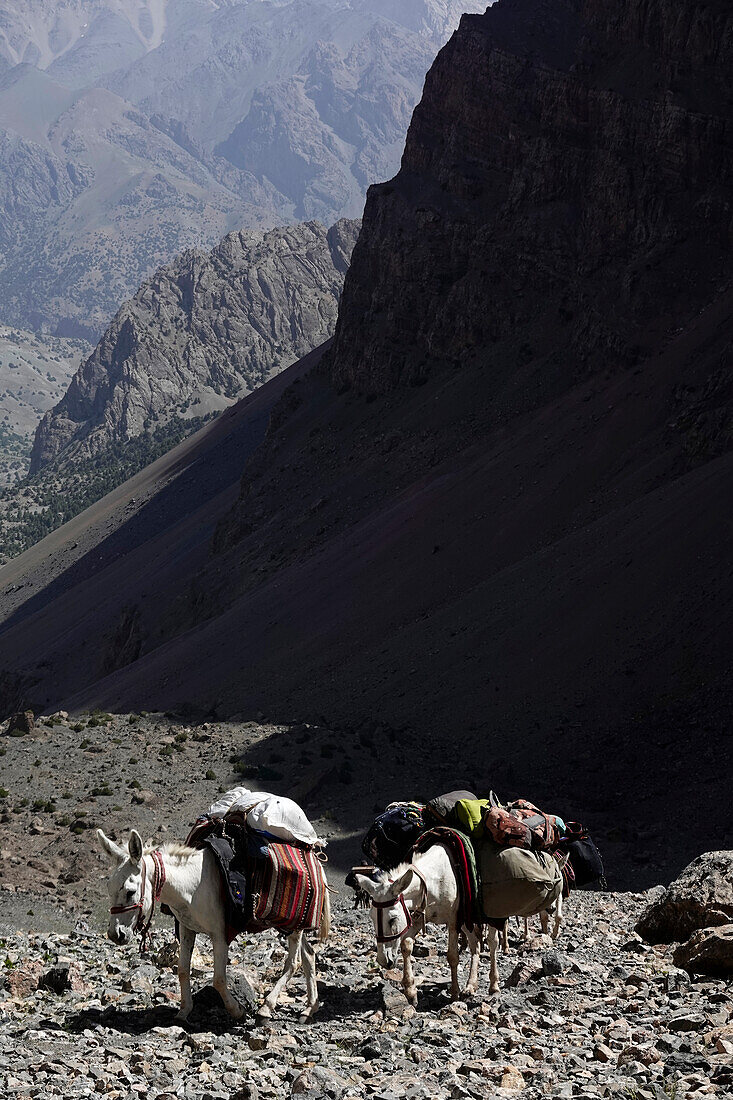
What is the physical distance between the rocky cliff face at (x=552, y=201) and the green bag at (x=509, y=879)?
45149mm

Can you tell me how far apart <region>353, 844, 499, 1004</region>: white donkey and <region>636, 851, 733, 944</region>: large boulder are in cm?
260

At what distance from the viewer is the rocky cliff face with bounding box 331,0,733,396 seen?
57.8m

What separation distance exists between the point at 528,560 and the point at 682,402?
413 inches

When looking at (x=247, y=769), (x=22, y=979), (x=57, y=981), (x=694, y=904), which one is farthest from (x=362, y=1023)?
(x=247, y=769)

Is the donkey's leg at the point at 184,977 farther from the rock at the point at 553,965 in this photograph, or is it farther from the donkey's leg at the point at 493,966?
the rock at the point at 553,965

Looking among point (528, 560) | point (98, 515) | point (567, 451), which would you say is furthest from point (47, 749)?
point (98, 515)

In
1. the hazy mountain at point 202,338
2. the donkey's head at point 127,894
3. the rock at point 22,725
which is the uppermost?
the hazy mountain at point 202,338

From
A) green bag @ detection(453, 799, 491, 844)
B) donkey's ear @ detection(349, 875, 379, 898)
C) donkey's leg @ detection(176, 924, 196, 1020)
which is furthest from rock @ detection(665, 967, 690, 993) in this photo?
donkey's leg @ detection(176, 924, 196, 1020)

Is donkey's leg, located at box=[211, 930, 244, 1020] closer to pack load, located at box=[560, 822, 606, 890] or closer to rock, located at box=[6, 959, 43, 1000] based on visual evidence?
rock, located at box=[6, 959, 43, 1000]

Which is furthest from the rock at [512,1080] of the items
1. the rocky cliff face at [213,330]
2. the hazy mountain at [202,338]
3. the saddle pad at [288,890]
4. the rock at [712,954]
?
the rocky cliff face at [213,330]

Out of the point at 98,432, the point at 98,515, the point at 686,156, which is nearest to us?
the point at 686,156

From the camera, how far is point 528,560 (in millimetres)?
44188

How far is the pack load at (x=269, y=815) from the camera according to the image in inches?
477

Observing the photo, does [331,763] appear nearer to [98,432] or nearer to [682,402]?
[682,402]
